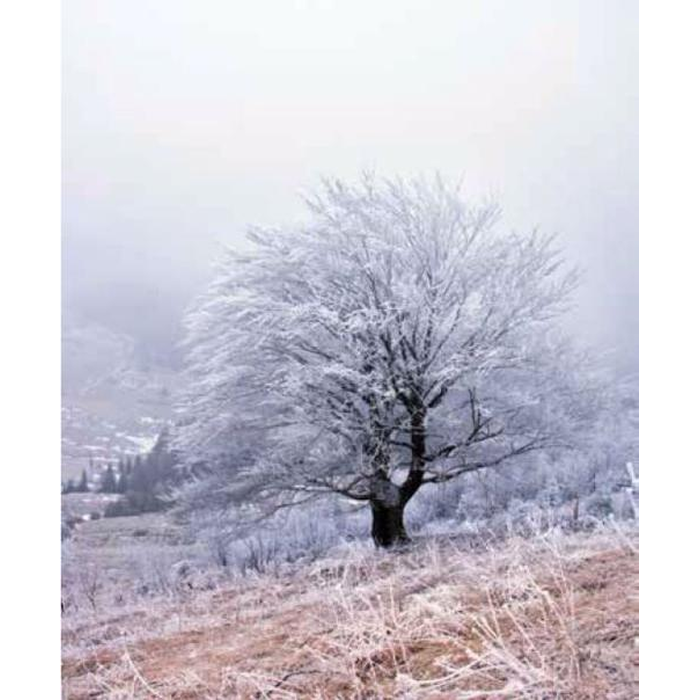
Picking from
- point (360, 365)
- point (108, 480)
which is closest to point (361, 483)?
point (360, 365)

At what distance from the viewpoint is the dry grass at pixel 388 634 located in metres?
3.00

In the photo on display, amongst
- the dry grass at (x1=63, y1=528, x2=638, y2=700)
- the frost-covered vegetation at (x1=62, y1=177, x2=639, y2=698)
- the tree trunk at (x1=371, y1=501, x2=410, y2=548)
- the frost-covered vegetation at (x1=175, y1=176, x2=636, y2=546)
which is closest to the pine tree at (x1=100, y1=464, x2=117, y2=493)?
the frost-covered vegetation at (x1=62, y1=177, x2=639, y2=698)

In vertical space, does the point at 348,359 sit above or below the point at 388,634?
above

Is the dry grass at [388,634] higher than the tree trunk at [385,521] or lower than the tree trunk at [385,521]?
lower

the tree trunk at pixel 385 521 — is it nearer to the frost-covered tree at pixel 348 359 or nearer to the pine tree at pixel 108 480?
the frost-covered tree at pixel 348 359

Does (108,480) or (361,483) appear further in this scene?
(361,483)

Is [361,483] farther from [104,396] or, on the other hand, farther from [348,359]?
[104,396]

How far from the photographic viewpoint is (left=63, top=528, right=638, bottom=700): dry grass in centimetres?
300

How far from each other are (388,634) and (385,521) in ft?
1.04

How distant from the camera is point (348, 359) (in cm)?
317

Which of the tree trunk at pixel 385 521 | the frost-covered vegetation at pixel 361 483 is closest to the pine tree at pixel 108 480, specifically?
the frost-covered vegetation at pixel 361 483

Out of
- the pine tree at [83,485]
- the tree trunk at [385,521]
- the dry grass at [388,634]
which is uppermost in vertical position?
the pine tree at [83,485]
